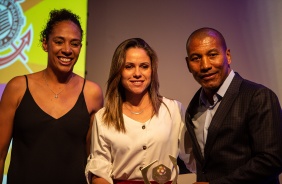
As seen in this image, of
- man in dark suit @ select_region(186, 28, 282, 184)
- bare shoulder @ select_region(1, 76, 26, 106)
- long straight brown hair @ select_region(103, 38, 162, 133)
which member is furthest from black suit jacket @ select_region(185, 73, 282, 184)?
bare shoulder @ select_region(1, 76, 26, 106)

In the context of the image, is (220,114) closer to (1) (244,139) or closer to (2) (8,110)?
(1) (244,139)

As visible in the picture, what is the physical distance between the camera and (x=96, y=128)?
6.97 ft

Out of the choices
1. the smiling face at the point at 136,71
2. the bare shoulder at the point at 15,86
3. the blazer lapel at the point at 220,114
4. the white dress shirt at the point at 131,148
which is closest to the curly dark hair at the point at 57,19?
the bare shoulder at the point at 15,86

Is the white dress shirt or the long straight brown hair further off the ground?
the long straight brown hair

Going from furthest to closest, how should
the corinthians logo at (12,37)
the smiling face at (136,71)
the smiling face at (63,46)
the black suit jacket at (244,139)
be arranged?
1. the corinthians logo at (12,37)
2. the smiling face at (63,46)
3. the smiling face at (136,71)
4. the black suit jacket at (244,139)

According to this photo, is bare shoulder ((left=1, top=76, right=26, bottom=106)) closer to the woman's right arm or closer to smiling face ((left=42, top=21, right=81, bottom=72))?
the woman's right arm

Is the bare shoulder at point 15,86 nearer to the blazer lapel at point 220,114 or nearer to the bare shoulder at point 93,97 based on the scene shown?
the bare shoulder at point 93,97

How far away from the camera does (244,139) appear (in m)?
1.73

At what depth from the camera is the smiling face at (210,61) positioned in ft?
6.23

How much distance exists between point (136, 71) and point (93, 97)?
1.37 feet

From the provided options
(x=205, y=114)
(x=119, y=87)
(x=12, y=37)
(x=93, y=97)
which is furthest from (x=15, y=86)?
(x=205, y=114)

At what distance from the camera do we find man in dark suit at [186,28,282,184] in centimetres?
163

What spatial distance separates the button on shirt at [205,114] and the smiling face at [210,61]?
0.11 feet

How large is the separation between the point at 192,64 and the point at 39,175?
1131mm
